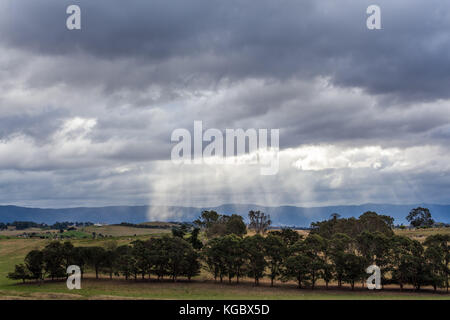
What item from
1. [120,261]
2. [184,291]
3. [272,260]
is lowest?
[184,291]

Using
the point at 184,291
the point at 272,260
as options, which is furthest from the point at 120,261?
the point at 272,260

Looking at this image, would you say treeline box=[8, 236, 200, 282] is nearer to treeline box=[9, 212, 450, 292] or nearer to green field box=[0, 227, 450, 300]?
treeline box=[9, 212, 450, 292]

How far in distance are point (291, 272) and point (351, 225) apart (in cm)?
5288

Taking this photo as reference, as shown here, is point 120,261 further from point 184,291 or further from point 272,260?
point 272,260

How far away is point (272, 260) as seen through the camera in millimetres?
78250

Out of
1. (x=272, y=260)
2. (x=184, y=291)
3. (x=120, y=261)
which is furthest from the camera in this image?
(x=120, y=261)

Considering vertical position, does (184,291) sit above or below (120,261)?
below

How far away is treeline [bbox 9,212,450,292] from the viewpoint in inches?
2776

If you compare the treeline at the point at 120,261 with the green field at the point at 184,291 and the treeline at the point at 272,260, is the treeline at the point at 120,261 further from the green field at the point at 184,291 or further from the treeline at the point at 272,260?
the green field at the point at 184,291

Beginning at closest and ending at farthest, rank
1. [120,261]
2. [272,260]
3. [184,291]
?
[184,291] → [272,260] → [120,261]

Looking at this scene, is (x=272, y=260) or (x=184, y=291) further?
(x=272, y=260)

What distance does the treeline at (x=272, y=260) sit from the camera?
70.5 m
